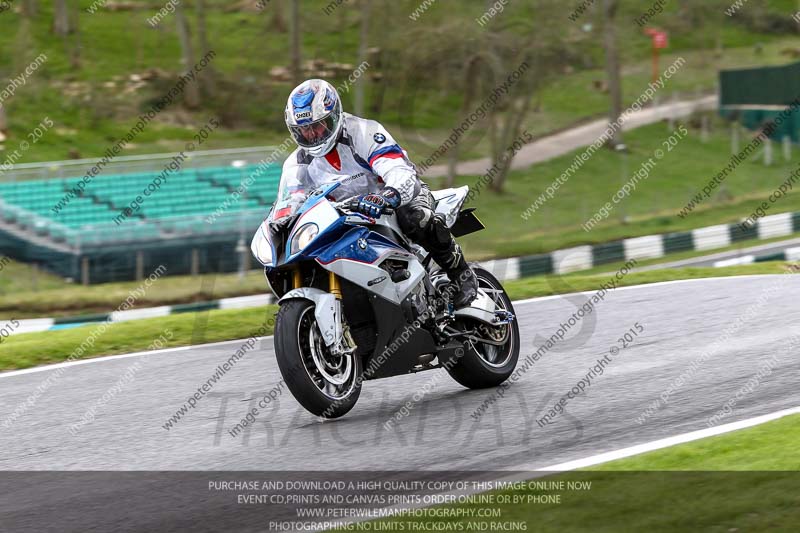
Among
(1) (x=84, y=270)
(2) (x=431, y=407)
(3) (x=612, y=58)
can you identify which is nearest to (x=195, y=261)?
(1) (x=84, y=270)

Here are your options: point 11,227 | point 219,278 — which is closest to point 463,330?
point 219,278

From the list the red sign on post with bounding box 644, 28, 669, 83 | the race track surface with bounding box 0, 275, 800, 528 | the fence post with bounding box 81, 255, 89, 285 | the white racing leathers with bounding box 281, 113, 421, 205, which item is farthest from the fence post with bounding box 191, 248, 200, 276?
the red sign on post with bounding box 644, 28, 669, 83

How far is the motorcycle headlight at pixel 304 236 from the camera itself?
6102 millimetres

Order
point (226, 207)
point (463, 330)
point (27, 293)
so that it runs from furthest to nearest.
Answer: point (226, 207)
point (27, 293)
point (463, 330)

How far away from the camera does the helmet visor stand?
256 inches

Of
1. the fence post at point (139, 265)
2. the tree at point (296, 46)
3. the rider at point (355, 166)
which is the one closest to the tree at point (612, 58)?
the tree at point (296, 46)

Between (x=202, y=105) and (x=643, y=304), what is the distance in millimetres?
31801

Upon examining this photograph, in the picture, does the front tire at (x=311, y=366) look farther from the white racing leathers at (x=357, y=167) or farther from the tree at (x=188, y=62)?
the tree at (x=188, y=62)

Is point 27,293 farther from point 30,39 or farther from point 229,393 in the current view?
point 30,39

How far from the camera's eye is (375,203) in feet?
20.9

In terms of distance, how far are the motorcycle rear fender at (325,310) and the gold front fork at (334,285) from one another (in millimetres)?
65

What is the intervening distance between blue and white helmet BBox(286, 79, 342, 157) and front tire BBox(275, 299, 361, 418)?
3.52 ft

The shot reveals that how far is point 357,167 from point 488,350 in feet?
5.50

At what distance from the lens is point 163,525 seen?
4641 millimetres
